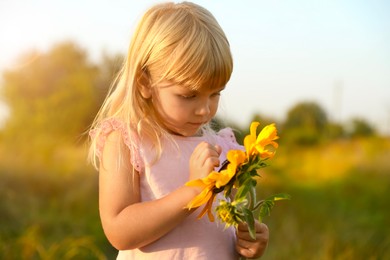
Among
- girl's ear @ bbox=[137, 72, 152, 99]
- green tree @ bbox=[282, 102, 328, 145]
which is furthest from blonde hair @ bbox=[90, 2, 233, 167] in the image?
green tree @ bbox=[282, 102, 328, 145]

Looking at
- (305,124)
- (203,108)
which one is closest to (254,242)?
(203,108)

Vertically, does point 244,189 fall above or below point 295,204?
above

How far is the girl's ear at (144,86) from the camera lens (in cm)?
231

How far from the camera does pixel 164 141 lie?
2.30 m

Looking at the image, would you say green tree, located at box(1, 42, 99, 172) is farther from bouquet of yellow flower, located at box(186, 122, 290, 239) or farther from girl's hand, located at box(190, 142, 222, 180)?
bouquet of yellow flower, located at box(186, 122, 290, 239)

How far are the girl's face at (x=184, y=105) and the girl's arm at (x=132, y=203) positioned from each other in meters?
0.15

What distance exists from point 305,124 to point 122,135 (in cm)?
537

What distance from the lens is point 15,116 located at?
7285 mm

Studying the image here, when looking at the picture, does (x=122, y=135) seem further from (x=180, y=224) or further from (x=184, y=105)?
(x=180, y=224)

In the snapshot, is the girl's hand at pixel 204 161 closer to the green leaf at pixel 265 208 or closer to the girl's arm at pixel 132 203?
the girl's arm at pixel 132 203

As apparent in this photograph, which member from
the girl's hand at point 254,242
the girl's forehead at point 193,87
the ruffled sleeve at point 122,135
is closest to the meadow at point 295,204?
the ruffled sleeve at point 122,135

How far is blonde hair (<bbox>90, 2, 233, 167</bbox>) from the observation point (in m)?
2.16

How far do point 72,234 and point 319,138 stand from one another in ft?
9.86

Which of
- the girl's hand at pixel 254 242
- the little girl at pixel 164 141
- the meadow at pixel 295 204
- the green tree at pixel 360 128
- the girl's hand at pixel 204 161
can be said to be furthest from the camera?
the green tree at pixel 360 128
